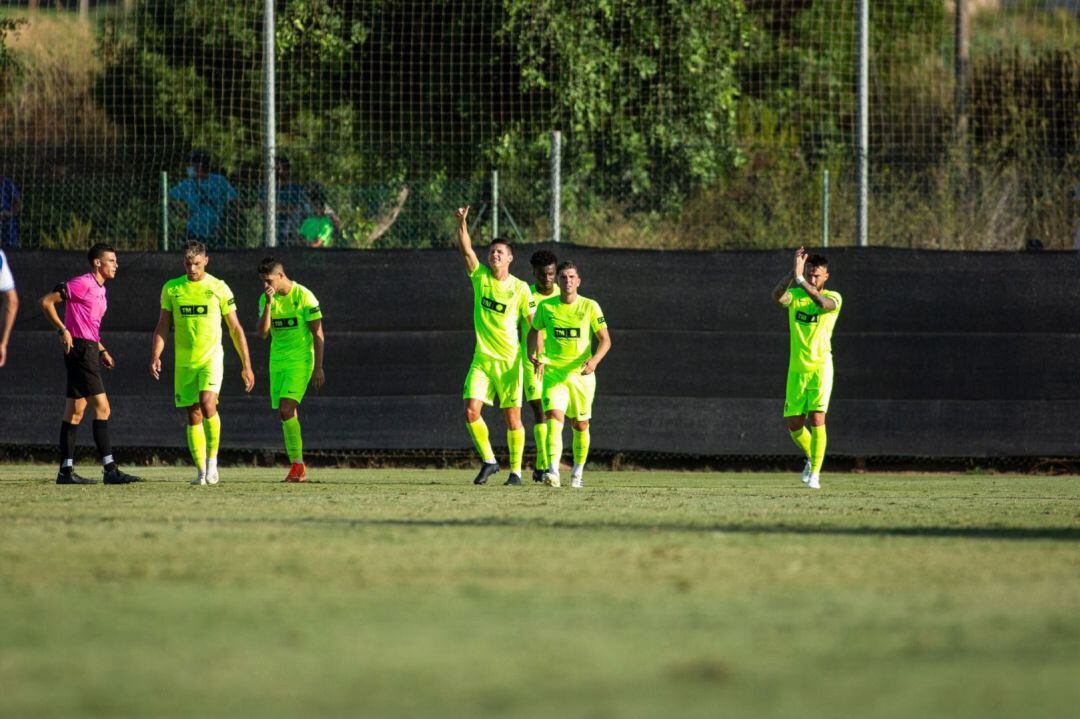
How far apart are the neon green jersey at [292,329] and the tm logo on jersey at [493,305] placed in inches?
53.8

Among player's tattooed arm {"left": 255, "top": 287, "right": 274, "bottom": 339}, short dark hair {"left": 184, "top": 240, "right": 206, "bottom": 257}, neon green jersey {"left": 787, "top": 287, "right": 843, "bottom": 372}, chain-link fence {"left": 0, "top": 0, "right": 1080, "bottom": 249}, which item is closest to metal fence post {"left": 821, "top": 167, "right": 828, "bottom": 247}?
chain-link fence {"left": 0, "top": 0, "right": 1080, "bottom": 249}

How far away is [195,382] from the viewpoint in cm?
1261

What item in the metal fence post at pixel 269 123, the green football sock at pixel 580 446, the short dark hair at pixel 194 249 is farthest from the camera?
the metal fence post at pixel 269 123

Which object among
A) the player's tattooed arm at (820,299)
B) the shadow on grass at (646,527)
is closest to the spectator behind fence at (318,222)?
the player's tattooed arm at (820,299)

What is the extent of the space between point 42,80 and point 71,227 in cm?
353

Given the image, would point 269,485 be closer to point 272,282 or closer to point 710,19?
point 272,282

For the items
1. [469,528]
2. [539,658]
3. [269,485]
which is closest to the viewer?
[539,658]

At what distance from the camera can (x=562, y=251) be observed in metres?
15.3

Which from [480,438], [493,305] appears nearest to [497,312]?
[493,305]

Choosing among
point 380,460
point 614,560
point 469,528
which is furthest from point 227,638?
point 380,460

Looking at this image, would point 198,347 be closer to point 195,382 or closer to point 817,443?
point 195,382

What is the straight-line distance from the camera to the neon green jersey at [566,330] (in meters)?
12.8

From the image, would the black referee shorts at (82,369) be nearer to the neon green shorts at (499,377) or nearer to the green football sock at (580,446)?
the neon green shorts at (499,377)

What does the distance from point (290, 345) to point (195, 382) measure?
94cm
